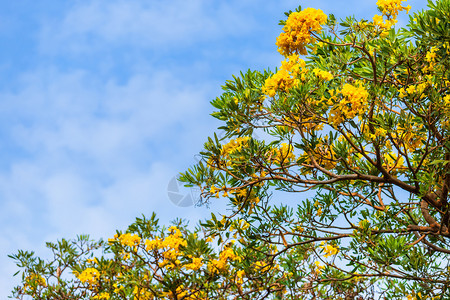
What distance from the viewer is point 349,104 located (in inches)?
155

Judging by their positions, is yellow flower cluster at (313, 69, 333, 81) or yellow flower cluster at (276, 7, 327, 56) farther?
yellow flower cluster at (276, 7, 327, 56)

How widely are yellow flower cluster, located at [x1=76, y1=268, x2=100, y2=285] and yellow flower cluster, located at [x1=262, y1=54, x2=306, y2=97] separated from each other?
4.05 meters

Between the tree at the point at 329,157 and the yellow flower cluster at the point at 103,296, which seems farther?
the yellow flower cluster at the point at 103,296

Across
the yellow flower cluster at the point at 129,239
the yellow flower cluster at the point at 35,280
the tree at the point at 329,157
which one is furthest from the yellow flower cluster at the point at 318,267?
the yellow flower cluster at the point at 35,280

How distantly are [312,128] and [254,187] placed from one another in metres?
0.96

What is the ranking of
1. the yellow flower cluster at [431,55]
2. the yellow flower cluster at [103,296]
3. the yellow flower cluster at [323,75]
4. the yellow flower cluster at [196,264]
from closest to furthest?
1. the yellow flower cluster at [323,75]
2. the yellow flower cluster at [431,55]
3. the yellow flower cluster at [196,264]
4. the yellow flower cluster at [103,296]

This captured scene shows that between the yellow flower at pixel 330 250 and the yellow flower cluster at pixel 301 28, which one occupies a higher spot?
the yellow flower cluster at pixel 301 28

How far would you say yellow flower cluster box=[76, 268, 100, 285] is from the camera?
21.7ft

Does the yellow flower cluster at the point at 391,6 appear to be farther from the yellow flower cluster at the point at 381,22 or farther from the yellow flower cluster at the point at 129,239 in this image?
the yellow flower cluster at the point at 129,239

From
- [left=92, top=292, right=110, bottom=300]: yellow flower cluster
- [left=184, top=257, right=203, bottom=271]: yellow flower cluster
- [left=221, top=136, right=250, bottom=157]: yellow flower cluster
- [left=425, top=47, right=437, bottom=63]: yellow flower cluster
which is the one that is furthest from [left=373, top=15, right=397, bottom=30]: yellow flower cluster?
[left=92, top=292, right=110, bottom=300]: yellow flower cluster

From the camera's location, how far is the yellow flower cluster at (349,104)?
3783 millimetres

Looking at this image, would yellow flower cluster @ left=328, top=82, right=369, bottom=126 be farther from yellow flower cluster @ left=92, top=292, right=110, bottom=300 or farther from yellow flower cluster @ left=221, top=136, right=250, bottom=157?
yellow flower cluster @ left=92, top=292, right=110, bottom=300

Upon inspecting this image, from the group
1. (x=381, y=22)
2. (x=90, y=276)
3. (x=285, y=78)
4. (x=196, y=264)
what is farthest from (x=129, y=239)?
(x=381, y=22)

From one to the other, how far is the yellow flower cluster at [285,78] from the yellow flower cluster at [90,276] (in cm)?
405
